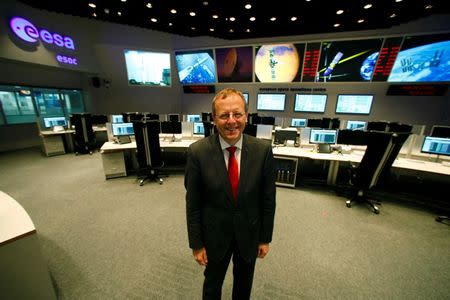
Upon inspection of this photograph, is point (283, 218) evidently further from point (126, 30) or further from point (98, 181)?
point (126, 30)

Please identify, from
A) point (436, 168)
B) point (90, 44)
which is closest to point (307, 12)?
point (436, 168)

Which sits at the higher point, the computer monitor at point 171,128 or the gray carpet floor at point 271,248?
the computer monitor at point 171,128

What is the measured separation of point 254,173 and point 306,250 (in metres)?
1.58

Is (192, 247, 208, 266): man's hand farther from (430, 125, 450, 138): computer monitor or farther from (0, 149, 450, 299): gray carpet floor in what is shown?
(430, 125, 450, 138): computer monitor

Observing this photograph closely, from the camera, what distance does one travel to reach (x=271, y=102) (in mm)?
7000

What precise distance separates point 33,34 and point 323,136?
771 cm

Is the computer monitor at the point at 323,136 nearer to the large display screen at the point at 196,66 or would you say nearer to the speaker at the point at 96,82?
the large display screen at the point at 196,66

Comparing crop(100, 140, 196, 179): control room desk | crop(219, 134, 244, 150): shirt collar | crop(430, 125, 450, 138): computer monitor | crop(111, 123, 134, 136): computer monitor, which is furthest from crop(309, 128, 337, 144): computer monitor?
crop(111, 123, 134, 136): computer monitor

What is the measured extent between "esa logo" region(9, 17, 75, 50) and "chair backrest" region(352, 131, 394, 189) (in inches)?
310

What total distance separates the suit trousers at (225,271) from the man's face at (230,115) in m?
0.61

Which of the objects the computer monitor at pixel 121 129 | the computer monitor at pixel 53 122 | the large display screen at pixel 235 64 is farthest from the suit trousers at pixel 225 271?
the computer monitor at pixel 53 122

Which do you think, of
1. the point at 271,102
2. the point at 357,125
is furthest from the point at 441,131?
the point at 271,102

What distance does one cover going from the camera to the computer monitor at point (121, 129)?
4.03 metres

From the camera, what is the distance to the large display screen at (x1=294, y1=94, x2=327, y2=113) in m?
6.34
